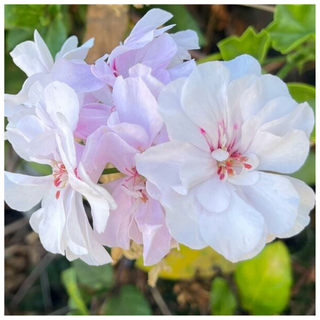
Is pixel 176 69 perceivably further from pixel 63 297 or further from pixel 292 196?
pixel 63 297

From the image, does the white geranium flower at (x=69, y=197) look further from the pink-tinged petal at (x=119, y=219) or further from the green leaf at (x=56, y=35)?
the green leaf at (x=56, y=35)

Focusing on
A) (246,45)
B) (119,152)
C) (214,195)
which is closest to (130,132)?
(119,152)

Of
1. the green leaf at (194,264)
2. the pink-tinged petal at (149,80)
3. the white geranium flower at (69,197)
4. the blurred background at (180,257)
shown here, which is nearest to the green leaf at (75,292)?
the blurred background at (180,257)

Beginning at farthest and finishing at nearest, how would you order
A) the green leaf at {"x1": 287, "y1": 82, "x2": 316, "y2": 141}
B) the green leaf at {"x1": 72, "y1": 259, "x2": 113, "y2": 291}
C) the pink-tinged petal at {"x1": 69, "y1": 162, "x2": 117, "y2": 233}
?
the green leaf at {"x1": 72, "y1": 259, "x2": 113, "y2": 291}
the green leaf at {"x1": 287, "y1": 82, "x2": 316, "y2": 141}
the pink-tinged petal at {"x1": 69, "y1": 162, "x2": 117, "y2": 233}

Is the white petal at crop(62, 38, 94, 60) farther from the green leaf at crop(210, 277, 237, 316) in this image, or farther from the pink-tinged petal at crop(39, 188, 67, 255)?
the green leaf at crop(210, 277, 237, 316)

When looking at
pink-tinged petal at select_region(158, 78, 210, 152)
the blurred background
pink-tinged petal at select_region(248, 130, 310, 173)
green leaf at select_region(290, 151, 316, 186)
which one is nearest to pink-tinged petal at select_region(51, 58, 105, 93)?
pink-tinged petal at select_region(158, 78, 210, 152)

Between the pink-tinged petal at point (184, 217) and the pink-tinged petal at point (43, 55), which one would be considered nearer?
the pink-tinged petal at point (184, 217)
